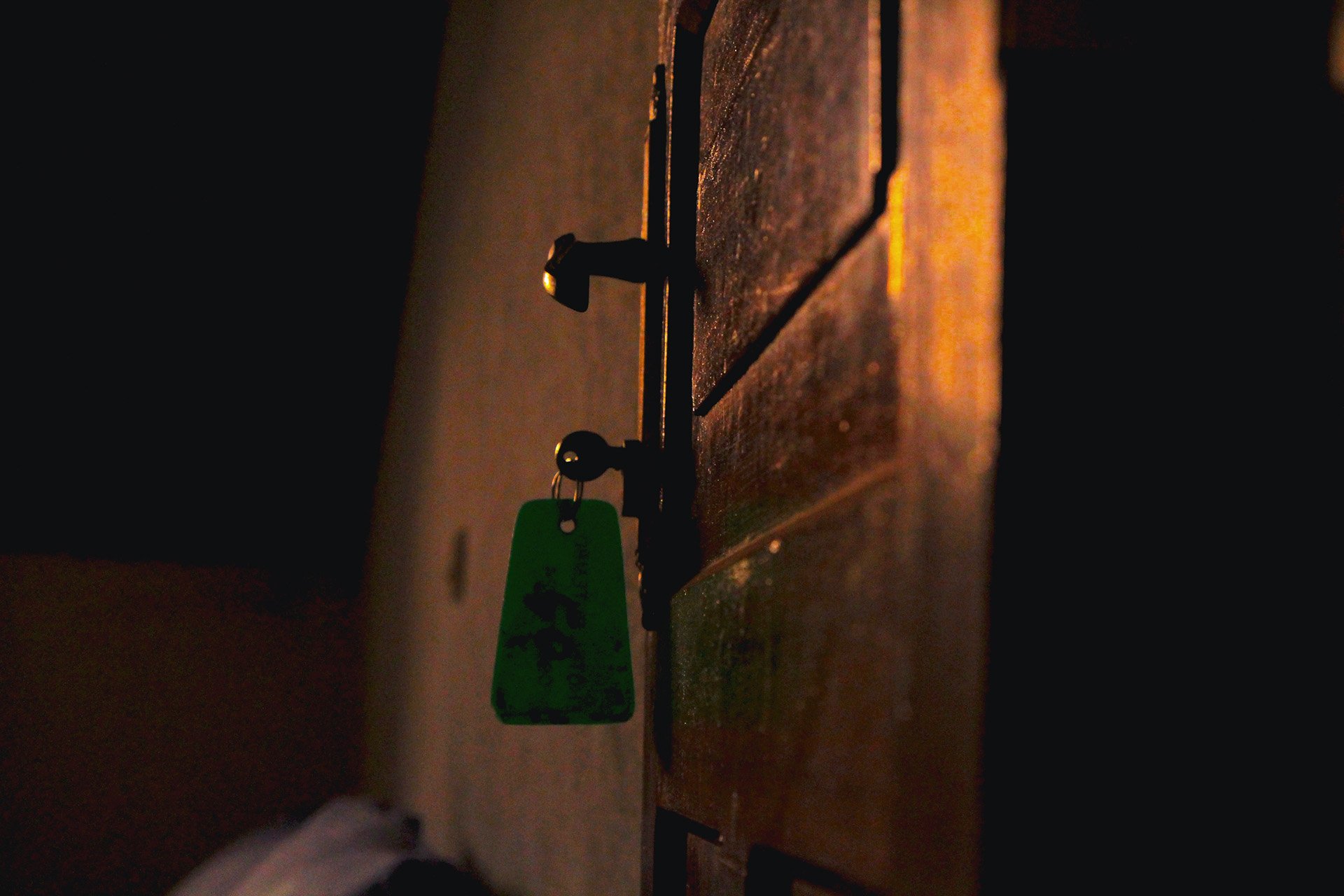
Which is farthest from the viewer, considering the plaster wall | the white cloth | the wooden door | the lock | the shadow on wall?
the shadow on wall

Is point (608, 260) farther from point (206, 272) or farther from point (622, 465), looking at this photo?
point (206, 272)

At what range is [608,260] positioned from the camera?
718 millimetres

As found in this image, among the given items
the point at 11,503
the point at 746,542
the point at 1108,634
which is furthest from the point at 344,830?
the point at 11,503

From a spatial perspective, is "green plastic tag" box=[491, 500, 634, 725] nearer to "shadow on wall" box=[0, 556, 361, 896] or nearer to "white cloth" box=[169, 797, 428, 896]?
"white cloth" box=[169, 797, 428, 896]

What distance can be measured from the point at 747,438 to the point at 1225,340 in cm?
22

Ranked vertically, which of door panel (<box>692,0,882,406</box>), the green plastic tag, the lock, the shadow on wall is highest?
door panel (<box>692,0,882,406</box>)

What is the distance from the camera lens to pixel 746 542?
0.49 m

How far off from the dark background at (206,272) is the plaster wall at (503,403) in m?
0.24

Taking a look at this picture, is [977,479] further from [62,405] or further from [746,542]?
[62,405]

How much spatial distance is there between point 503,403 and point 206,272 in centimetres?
186

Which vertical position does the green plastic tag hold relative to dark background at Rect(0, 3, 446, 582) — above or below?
below

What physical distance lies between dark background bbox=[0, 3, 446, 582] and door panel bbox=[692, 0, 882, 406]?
2510 mm

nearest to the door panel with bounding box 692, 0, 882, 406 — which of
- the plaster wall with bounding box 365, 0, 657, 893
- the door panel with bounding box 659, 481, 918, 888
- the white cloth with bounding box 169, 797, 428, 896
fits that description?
the door panel with bounding box 659, 481, 918, 888

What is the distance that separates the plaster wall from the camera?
3.85 feet
